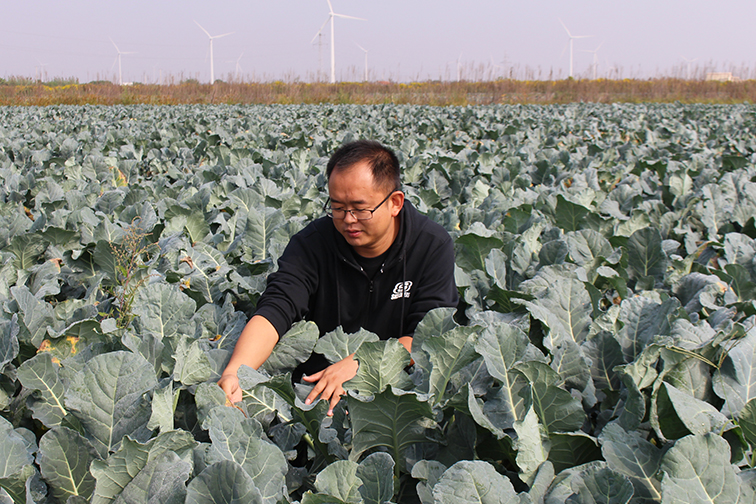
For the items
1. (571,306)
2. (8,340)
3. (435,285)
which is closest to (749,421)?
(571,306)

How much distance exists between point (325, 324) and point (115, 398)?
3.71ft

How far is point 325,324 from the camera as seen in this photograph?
237cm

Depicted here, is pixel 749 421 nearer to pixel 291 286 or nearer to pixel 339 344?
pixel 339 344

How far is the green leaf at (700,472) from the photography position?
976 mm

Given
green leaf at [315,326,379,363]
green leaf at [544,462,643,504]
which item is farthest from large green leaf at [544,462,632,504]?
green leaf at [315,326,379,363]

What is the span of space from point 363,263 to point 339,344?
57cm

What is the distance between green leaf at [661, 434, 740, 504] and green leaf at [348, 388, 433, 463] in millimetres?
509

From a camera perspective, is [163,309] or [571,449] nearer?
[571,449]

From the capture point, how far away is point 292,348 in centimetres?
184

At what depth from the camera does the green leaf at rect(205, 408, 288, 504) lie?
113cm

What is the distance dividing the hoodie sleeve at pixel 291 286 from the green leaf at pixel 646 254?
145 cm

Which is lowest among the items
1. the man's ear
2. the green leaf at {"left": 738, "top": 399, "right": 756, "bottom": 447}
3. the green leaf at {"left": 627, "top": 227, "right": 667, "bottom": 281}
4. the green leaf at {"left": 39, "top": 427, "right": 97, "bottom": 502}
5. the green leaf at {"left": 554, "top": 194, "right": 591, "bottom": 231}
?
the green leaf at {"left": 39, "top": 427, "right": 97, "bottom": 502}

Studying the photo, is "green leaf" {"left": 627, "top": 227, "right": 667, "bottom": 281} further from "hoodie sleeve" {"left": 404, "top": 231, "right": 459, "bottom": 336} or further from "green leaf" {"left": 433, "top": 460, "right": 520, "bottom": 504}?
"green leaf" {"left": 433, "top": 460, "right": 520, "bottom": 504}

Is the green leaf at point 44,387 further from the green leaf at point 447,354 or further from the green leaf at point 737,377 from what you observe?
the green leaf at point 737,377
